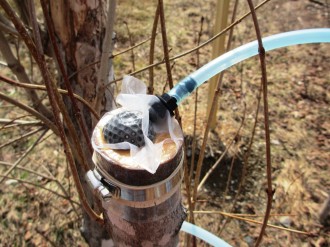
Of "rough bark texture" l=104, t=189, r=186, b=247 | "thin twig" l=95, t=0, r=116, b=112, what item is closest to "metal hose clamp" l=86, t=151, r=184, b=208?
"rough bark texture" l=104, t=189, r=186, b=247

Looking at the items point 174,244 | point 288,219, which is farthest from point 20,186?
point 174,244

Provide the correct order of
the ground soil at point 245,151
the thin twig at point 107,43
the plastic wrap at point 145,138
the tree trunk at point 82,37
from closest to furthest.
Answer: the plastic wrap at point 145,138 < the thin twig at point 107,43 < the tree trunk at point 82,37 < the ground soil at point 245,151

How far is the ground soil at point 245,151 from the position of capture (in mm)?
1870

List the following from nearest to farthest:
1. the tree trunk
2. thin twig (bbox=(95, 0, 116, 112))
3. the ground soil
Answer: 1. thin twig (bbox=(95, 0, 116, 112))
2. the tree trunk
3. the ground soil

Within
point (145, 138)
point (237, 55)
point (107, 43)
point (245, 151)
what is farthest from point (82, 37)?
point (245, 151)

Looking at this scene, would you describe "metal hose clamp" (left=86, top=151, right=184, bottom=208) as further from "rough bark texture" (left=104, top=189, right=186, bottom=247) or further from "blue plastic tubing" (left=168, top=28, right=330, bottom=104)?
"blue plastic tubing" (left=168, top=28, right=330, bottom=104)

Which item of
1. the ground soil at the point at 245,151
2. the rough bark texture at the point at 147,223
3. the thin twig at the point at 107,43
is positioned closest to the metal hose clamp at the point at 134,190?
the rough bark texture at the point at 147,223

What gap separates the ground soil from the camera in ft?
6.14

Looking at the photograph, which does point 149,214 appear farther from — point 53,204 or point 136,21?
point 136,21

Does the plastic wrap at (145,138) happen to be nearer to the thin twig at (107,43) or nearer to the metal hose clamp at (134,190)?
the metal hose clamp at (134,190)

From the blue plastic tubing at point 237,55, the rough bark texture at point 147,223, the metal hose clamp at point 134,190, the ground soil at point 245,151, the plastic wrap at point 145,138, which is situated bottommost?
the ground soil at point 245,151

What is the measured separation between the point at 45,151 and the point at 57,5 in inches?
57.6

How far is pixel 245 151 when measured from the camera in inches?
84.4

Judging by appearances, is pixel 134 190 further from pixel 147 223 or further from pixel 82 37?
pixel 82 37
